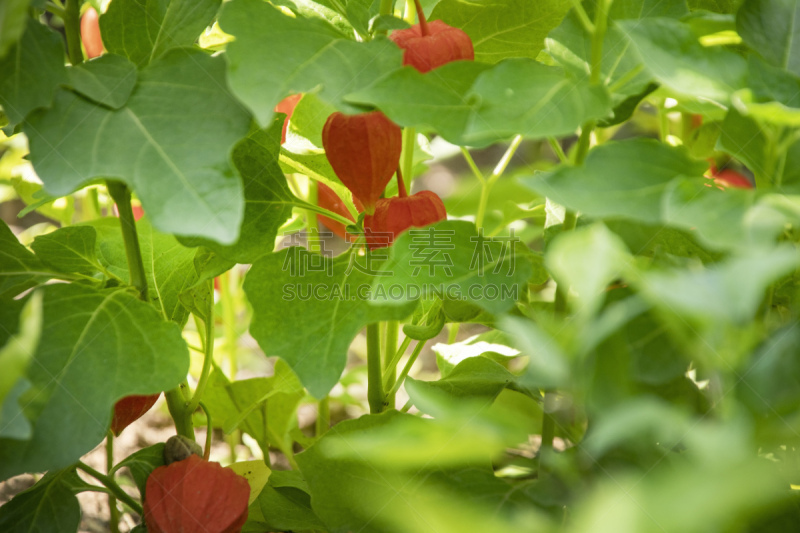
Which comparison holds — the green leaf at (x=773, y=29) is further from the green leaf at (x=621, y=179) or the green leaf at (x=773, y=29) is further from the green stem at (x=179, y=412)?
the green stem at (x=179, y=412)

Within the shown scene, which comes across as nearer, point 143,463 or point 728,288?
point 728,288

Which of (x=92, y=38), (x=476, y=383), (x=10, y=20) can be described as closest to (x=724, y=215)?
(x=476, y=383)

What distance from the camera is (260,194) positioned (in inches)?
21.4

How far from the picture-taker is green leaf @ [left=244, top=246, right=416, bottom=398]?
1.51 feet

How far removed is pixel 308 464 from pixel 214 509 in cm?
9

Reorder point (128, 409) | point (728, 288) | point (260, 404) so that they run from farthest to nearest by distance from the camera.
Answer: point (260, 404)
point (128, 409)
point (728, 288)

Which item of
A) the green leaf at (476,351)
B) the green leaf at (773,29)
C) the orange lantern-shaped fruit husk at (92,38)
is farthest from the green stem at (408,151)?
the orange lantern-shaped fruit husk at (92,38)

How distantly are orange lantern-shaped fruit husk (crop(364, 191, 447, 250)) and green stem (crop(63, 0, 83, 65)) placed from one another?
0.25 metres

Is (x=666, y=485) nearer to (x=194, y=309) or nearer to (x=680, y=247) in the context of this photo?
(x=680, y=247)

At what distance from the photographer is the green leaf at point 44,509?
531 mm

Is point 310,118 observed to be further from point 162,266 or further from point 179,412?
point 179,412

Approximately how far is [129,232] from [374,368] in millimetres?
235

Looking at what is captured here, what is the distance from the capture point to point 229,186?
1.26 feet

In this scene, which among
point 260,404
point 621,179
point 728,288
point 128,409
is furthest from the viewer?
point 260,404
